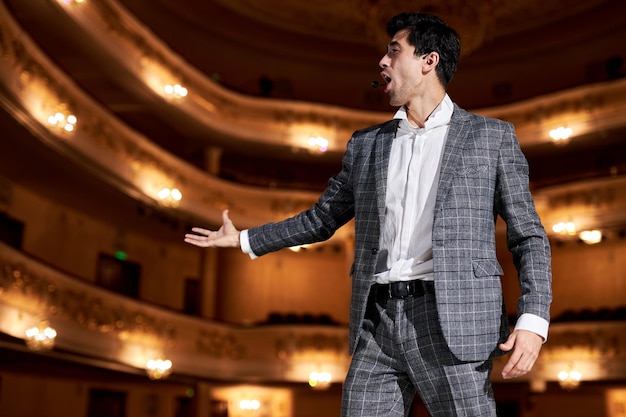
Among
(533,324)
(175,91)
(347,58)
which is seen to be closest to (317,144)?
(175,91)

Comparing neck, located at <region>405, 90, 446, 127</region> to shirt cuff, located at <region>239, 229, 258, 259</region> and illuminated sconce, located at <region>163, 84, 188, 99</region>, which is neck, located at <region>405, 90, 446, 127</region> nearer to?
shirt cuff, located at <region>239, 229, 258, 259</region>

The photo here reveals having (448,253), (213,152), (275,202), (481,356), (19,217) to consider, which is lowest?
(481,356)

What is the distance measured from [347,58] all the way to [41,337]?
1356 centimetres

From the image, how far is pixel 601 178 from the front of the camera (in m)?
17.8

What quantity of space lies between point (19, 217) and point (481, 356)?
46.3ft

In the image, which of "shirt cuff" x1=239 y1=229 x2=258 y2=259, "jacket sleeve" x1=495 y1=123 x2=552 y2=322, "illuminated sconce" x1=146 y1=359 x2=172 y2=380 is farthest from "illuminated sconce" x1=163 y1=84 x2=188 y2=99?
"jacket sleeve" x1=495 y1=123 x2=552 y2=322

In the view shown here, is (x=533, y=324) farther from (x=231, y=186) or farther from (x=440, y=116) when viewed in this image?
(x=231, y=186)

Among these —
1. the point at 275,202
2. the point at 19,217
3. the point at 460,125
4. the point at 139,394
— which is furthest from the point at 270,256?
the point at 460,125

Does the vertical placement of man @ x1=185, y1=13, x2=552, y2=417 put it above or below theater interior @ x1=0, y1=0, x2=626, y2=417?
below

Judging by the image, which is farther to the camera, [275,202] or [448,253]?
[275,202]

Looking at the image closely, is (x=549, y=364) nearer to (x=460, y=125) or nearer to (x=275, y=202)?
(x=275, y=202)

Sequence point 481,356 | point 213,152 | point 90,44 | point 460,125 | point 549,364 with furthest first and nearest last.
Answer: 1. point 213,152
2. point 549,364
3. point 90,44
4. point 460,125
5. point 481,356

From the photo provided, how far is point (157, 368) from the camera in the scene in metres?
15.4

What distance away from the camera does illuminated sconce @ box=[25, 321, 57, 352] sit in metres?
11.8
